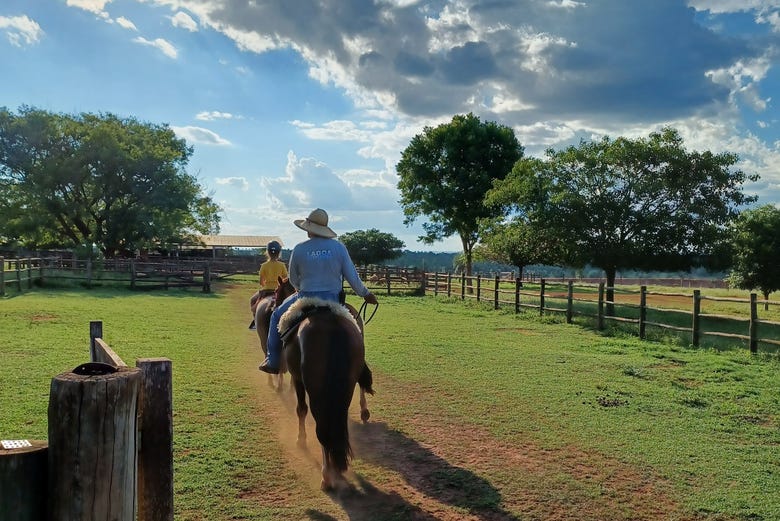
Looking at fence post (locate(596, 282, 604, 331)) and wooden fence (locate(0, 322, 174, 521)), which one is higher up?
wooden fence (locate(0, 322, 174, 521))

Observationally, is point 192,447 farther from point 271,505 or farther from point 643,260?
point 643,260

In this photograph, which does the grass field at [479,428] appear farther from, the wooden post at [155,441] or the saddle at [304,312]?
the wooden post at [155,441]

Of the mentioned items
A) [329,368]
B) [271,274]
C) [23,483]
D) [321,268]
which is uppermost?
[321,268]

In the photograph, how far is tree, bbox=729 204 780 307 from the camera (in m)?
26.5

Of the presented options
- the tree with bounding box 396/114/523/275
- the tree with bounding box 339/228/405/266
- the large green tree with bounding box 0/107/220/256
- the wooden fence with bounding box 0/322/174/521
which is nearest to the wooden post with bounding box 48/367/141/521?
the wooden fence with bounding box 0/322/174/521

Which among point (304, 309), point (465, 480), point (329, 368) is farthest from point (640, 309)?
point (329, 368)

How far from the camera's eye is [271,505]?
4.32 meters

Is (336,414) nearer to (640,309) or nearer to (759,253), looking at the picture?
(640,309)

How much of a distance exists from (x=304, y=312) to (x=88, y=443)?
327cm

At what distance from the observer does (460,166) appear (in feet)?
122

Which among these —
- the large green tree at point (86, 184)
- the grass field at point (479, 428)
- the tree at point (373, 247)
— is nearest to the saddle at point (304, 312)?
the grass field at point (479, 428)

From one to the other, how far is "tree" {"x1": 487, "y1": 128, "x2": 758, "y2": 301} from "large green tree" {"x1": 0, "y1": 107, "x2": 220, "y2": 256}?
2714cm

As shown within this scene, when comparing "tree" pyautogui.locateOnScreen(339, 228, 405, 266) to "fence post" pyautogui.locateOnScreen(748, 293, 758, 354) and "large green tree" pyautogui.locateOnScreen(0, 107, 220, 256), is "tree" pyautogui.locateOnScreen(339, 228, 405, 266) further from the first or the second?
"fence post" pyautogui.locateOnScreen(748, 293, 758, 354)

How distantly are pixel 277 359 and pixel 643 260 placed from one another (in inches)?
665
